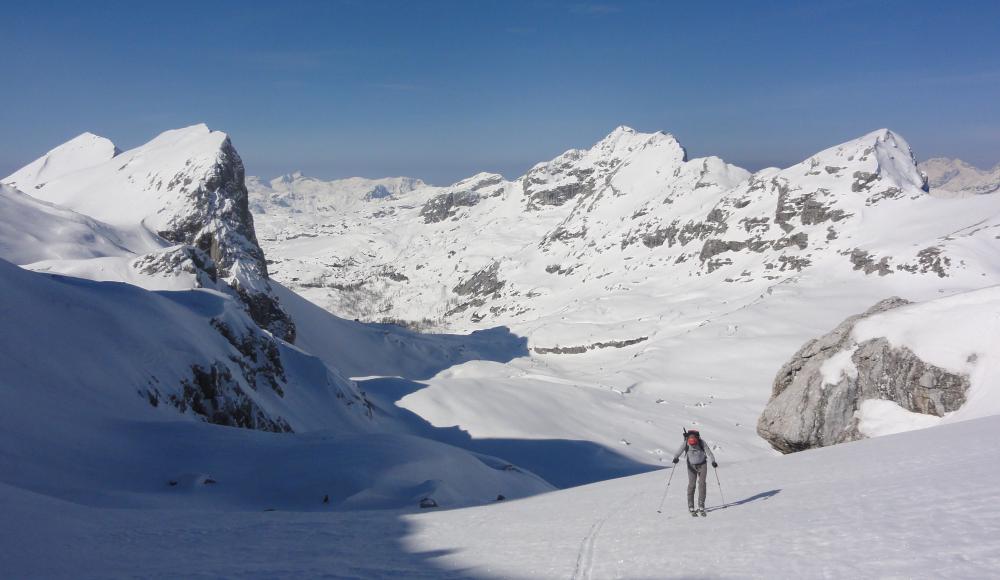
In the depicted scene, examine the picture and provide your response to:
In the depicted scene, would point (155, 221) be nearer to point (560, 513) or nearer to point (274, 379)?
point (274, 379)

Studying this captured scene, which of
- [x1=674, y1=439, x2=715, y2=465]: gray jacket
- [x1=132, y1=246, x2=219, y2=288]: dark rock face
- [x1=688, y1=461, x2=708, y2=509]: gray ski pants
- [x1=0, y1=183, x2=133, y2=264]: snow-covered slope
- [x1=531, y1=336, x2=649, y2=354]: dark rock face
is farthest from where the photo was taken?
[x1=531, y1=336, x2=649, y2=354]: dark rock face

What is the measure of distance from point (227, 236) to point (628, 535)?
88.8 metres

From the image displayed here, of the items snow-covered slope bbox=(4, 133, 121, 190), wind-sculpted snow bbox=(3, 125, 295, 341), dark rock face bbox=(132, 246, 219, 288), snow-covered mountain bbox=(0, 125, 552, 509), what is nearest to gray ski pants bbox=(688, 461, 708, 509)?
snow-covered mountain bbox=(0, 125, 552, 509)

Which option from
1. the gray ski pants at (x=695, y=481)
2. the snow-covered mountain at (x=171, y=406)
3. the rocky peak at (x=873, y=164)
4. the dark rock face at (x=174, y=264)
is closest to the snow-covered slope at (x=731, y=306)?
the rocky peak at (x=873, y=164)

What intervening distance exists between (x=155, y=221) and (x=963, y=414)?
95.7 meters

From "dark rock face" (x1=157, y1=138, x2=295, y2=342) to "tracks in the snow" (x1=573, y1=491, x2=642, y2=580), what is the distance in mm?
74502

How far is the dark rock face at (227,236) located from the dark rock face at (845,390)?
224 ft

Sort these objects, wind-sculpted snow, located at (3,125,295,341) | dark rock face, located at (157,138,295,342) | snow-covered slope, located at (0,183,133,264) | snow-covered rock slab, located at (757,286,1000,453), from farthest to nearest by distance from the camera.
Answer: wind-sculpted snow, located at (3,125,295,341) → dark rock face, located at (157,138,295,342) → snow-covered slope, located at (0,183,133,264) → snow-covered rock slab, located at (757,286,1000,453)

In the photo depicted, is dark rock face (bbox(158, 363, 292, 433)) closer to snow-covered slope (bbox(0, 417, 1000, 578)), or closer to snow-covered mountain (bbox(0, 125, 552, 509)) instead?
snow-covered mountain (bbox(0, 125, 552, 509))

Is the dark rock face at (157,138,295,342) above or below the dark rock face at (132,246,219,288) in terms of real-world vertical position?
above

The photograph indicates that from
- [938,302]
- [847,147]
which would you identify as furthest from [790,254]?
[938,302]

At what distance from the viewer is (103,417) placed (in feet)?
79.0

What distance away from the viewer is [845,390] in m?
27.6

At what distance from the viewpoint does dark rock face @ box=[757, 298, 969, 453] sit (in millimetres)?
24875
